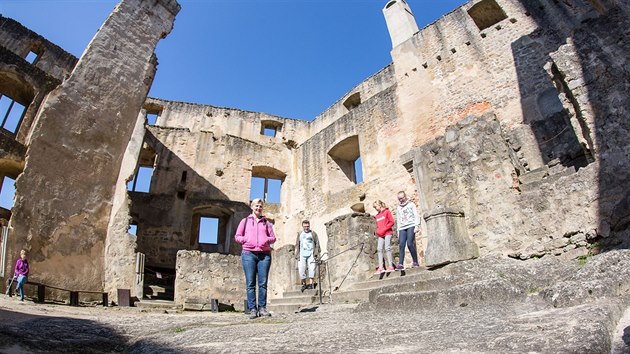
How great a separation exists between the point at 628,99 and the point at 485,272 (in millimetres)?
2952

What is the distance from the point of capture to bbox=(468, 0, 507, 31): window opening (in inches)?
466

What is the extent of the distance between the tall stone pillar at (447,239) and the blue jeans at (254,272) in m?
2.13

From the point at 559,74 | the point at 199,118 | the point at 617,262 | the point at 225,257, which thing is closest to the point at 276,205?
the point at 199,118

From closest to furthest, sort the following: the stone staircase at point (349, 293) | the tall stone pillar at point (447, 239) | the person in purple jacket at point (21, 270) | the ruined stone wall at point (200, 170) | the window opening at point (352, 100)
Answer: the tall stone pillar at point (447, 239), the stone staircase at point (349, 293), the person in purple jacket at point (21, 270), the ruined stone wall at point (200, 170), the window opening at point (352, 100)

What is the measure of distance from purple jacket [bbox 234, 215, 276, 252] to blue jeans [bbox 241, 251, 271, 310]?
0.08 meters

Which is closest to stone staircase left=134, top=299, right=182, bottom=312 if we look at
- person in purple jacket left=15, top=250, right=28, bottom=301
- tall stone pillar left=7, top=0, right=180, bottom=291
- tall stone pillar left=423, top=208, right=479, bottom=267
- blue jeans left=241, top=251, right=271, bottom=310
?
tall stone pillar left=7, top=0, right=180, bottom=291

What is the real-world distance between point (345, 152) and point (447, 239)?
11.1 meters

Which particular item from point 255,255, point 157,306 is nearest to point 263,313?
point 255,255

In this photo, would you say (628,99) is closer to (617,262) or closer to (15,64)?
(617,262)

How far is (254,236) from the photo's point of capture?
159 inches

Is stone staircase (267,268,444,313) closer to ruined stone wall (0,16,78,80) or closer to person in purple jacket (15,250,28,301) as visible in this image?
person in purple jacket (15,250,28,301)

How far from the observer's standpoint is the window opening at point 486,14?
1183 cm

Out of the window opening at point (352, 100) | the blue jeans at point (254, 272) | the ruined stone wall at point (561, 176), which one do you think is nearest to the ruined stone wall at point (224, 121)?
the window opening at point (352, 100)

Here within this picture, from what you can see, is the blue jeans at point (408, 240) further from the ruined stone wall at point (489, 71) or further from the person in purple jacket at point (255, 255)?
the ruined stone wall at point (489, 71)
